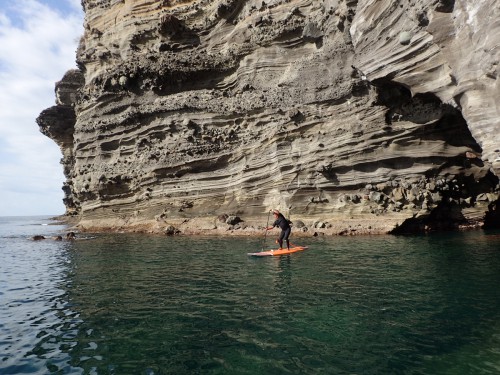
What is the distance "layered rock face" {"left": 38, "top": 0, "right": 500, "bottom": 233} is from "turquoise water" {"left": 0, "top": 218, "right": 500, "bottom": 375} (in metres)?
8.07

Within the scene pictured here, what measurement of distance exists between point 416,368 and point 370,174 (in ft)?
75.9

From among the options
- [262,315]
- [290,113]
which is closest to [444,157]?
[290,113]

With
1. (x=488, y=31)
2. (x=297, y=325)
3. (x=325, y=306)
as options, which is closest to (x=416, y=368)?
(x=297, y=325)

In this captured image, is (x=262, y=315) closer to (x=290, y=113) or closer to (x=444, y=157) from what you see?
(x=444, y=157)

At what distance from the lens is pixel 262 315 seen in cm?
988

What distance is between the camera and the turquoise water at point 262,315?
721 centimetres

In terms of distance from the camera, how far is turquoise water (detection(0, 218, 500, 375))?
7207mm

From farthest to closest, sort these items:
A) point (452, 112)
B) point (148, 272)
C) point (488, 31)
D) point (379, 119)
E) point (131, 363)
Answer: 1. point (379, 119)
2. point (452, 112)
3. point (148, 272)
4. point (488, 31)
5. point (131, 363)

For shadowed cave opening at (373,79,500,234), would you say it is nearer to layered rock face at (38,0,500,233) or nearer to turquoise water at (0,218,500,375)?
layered rock face at (38,0,500,233)

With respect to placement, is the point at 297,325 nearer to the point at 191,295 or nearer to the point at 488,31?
the point at 191,295

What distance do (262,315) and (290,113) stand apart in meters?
24.5

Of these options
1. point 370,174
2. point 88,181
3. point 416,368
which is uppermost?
point 88,181

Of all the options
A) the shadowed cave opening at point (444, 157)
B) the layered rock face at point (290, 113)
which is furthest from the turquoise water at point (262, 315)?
the shadowed cave opening at point (444, 157)

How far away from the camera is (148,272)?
16.7 metres
